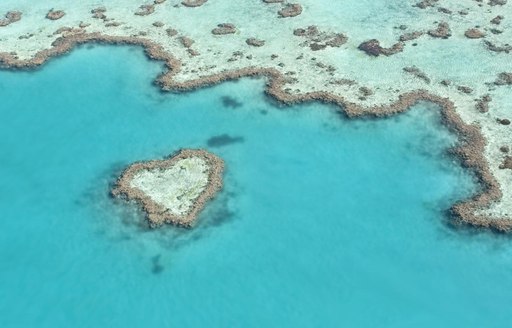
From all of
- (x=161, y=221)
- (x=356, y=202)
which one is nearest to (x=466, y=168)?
(x=356, y=202)

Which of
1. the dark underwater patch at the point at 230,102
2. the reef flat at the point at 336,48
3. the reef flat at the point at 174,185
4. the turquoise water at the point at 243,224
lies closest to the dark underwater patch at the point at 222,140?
the turquoise water at the point at 243,224

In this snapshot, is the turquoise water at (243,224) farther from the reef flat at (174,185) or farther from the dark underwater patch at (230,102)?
the reef flat at (174,185)

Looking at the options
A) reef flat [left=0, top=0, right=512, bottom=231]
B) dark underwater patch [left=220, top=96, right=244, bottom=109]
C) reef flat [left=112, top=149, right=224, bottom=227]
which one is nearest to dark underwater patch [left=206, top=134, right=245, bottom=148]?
reef flat [left=112, top=149, right=224, bottom=227]

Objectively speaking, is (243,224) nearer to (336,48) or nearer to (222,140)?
(222,140)

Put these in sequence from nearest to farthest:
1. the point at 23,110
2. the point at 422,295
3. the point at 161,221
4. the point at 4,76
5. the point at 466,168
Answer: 1. the point at 422,295
2. the point at 161,221
3. the point at 466,168
4. the point at 23,110
5. the point at 4,76

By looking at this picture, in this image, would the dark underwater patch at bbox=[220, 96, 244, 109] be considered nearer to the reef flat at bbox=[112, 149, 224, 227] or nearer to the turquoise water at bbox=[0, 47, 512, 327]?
the turquoise water at bbox=[0, 47, 512, 327]

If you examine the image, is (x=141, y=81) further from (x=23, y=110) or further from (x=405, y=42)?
(x=405, y=42)
